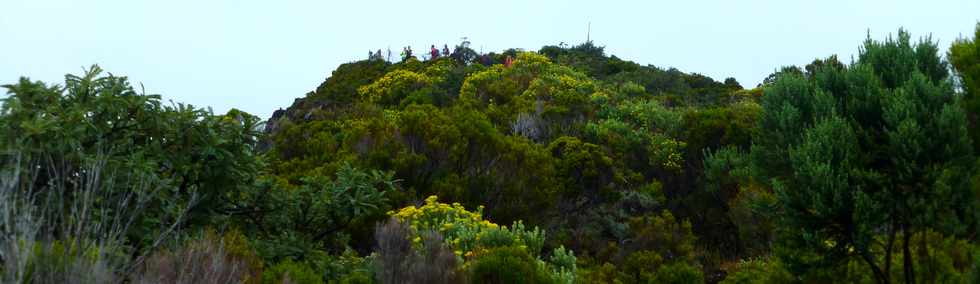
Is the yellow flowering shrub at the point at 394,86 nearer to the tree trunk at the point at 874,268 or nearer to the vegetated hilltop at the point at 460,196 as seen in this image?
the vegetated hilltop at the point at 460,196

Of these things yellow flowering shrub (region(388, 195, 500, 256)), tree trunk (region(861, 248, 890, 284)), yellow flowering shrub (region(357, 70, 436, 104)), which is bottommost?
tree trunk (region(861, 248, 890, 284))

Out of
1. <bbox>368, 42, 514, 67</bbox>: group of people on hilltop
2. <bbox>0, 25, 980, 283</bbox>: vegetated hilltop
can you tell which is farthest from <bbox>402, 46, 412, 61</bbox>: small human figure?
<bbox>0, 25, 980, 283</bbox>: vegetated hilltop

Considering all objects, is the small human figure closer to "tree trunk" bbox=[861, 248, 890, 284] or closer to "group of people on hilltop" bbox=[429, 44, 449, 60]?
"group of people on hilltop" bbox=[429, 44, 449, 60]

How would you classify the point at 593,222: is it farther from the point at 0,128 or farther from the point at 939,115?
the point at 0,128

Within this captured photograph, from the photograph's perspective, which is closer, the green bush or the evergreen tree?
the green bush

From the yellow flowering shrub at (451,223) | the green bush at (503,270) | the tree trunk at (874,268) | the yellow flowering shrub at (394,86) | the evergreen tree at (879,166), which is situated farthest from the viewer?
Answer: the yellow flowering shrub at (394,86)

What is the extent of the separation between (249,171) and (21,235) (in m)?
3.92

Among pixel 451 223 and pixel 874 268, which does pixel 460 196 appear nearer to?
pixel 451 223

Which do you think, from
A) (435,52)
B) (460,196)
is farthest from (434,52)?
(460,196)

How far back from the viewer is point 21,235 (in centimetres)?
441

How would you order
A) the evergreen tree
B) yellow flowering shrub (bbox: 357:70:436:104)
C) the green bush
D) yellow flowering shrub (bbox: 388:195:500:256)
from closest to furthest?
the green bush
the evergreen tree
yellow flowering shrub (bbox: 388:195:500:256)
yellow flowering shrub (bbox: 357:70:436:104)

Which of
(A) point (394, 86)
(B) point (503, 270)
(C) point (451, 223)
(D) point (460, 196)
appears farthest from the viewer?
(A) point (394, 86)

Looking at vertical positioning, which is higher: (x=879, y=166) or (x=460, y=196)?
(x=879, y=166)

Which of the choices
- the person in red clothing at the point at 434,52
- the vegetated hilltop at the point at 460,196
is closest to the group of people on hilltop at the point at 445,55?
the person in red clothing at the point at 434,52
